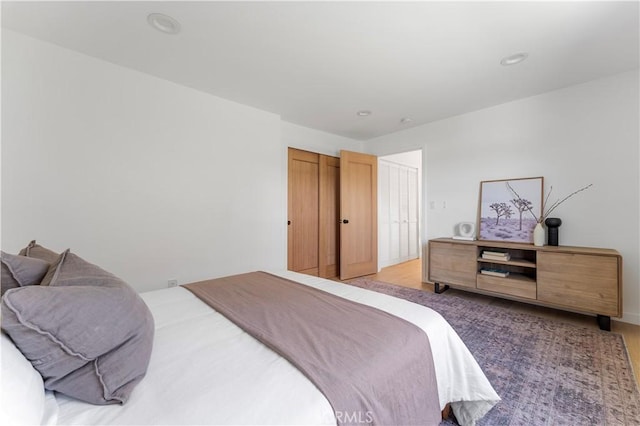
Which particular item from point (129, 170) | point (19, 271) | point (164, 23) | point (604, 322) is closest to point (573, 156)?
Result: point (604, 322)

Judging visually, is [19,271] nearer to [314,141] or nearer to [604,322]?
[314,141]

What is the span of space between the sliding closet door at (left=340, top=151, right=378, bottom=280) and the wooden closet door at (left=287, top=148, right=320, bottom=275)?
0.44m

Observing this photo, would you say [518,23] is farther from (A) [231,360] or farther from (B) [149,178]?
(B) [149,178]

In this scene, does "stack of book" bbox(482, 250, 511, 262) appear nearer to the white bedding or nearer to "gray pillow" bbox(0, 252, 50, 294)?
the white bedding

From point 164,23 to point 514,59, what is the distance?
2.87m

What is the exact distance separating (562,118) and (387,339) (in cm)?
339

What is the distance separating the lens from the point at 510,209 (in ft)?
10.5

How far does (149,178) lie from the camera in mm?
2562

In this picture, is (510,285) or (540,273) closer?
(540,273)

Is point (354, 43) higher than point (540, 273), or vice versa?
point (354, 43)

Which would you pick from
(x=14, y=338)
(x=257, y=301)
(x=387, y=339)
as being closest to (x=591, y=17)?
(x=387, y=339)

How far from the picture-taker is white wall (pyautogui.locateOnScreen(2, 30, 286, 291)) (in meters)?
1.99

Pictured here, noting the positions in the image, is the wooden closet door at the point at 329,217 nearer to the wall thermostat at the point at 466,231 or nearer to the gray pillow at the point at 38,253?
the wall thermostat at the point at 466,231

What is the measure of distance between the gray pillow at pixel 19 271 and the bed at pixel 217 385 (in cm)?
40
